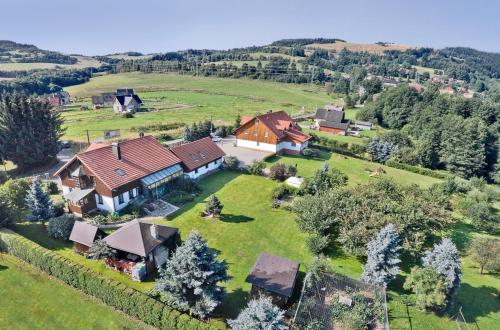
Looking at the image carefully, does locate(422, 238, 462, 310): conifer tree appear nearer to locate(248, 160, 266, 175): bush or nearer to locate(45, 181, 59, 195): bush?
locate(248, 160, 266, 175): bush

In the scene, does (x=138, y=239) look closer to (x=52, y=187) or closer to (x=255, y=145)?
(x=52, y=187)

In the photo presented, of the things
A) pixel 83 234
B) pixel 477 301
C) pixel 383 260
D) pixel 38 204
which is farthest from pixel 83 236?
pixel 477 301

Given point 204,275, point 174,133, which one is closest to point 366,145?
point 174,133

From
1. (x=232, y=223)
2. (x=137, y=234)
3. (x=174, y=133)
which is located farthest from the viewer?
(x=174, y=133)

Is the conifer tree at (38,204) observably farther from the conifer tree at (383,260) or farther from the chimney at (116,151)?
the conifer tree at (383,260)

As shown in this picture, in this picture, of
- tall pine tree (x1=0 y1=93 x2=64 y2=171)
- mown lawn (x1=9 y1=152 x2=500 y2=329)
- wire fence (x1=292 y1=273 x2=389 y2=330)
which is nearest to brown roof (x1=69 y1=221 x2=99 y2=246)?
mown lawn (x1=9 y1=152 x2=500 y2=329)

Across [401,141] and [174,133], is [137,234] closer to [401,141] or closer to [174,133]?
[174,133]
